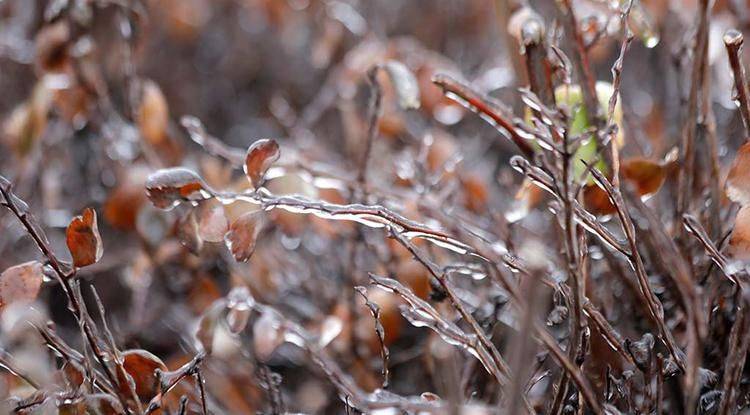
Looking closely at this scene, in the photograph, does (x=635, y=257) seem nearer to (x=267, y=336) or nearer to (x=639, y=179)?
(x=639, y=179)

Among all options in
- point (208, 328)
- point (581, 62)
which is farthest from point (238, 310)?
point (581, 62)

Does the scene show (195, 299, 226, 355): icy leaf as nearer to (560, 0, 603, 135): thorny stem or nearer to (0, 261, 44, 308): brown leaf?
(0, 261, 44, 308): brown leaf

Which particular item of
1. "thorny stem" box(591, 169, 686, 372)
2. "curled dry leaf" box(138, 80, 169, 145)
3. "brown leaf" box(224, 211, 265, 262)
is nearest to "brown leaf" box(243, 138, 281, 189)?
"brown leaf" box(224, 211, 265, 262)

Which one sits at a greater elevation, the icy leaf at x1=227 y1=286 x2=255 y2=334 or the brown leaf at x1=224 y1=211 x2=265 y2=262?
the brown leaf at x1=224 y1=211 x2=265 y2=262

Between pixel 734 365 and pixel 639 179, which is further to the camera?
pixel 639 179

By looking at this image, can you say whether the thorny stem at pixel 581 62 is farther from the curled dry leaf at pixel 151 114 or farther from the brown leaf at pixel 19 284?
the curled dry leaf at pixel 151 114

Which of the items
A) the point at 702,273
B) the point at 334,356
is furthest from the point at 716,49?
the point at 334,356

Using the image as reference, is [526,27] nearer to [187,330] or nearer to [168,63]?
[187,330]
